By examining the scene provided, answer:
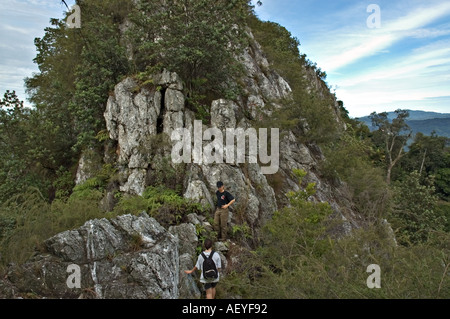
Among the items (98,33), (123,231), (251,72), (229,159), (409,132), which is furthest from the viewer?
(409,132)

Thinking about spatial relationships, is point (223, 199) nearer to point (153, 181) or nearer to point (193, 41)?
point (153, 181)

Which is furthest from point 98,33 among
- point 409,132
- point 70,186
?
point 409,132

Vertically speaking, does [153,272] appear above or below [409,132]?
below

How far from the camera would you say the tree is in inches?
1737

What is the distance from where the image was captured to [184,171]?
11477mm

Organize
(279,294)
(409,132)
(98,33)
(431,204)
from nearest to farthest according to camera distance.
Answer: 1. (279,294)
2. (98,33)
3. (431,204)
4. (409,132)

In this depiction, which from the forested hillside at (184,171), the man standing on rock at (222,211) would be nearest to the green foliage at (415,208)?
the forested hillside at (184,171)

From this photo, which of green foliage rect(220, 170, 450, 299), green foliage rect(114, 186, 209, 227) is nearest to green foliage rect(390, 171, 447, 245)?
green foliage rect(220, 170, 450, 299)

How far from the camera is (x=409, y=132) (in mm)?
44812

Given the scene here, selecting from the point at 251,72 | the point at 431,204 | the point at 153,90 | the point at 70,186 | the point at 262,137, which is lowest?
the point at 431,204

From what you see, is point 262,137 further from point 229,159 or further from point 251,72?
point 251,72

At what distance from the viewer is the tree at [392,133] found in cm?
4412

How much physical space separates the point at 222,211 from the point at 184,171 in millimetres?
2812
